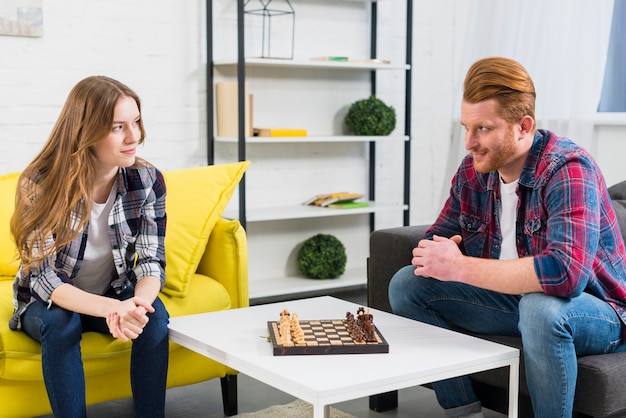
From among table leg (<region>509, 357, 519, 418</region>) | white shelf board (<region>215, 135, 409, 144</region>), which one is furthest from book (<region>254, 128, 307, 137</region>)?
table leg (<region>509, 357, 519, 418</region>)

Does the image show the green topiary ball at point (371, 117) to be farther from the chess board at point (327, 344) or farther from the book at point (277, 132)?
the chess board at point (327, 344)

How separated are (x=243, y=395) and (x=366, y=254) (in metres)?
1.87

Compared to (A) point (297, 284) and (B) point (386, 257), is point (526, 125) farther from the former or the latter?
(A) point (297, 284)

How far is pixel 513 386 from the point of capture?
1.89 m

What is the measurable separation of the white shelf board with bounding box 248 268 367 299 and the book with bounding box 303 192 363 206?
0.36m

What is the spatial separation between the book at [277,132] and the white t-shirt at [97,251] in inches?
64.9

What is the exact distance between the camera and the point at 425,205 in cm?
476

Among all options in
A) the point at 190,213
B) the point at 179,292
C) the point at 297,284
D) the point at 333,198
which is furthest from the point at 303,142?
the point at 179,292

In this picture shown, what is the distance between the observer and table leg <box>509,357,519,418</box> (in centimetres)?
187

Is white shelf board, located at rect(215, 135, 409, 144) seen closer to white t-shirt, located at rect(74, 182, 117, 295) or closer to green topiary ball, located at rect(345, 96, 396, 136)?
green topiary ball, located at rect(345, 96, 396, 136)

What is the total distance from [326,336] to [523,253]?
1.81 ft

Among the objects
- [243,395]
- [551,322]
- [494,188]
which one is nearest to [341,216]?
[243,395]

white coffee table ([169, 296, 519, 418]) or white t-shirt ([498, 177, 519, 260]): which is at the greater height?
white t-shirt ([498, 177, 519, 260])

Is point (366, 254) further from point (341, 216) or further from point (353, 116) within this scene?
point (353, 116)
